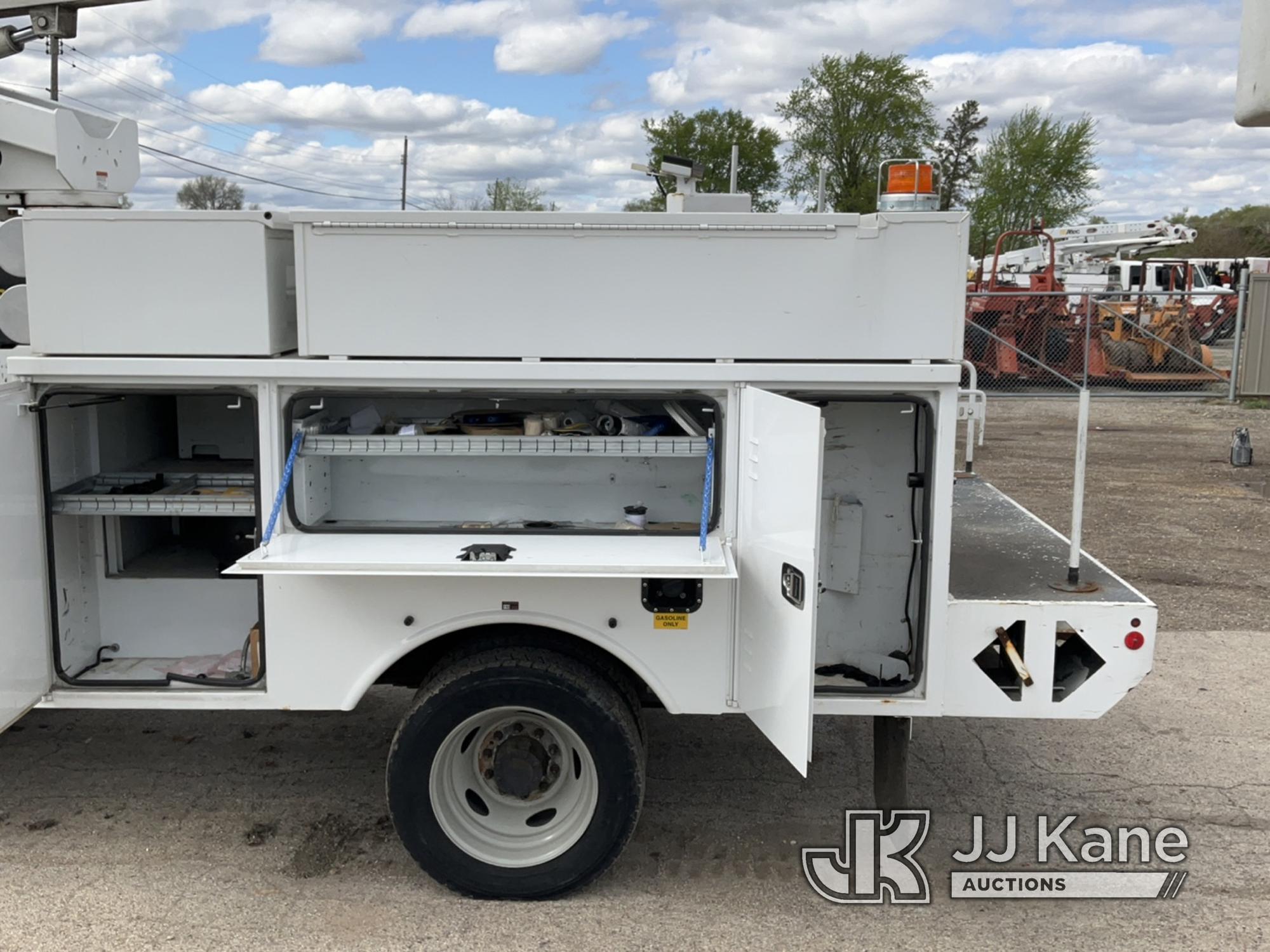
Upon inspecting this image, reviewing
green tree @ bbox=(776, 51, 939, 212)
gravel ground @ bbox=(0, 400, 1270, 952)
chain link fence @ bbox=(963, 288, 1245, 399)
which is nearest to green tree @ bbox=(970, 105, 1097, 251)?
green tree @ bbox=(776, 51, 939, 212)

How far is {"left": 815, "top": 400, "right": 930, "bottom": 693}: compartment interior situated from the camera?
153 inches

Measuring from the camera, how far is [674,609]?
373 centimetres

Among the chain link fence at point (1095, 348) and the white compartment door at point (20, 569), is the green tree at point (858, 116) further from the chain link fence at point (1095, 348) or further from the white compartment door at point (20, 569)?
the white compartment door at point (20, 569)

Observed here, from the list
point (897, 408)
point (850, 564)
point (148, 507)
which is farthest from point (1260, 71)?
point (148, 507)

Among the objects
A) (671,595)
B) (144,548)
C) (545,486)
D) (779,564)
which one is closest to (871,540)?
(779,564)

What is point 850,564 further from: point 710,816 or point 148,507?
point 148,507

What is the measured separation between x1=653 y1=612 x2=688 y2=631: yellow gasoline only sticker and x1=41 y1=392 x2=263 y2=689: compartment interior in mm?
1333

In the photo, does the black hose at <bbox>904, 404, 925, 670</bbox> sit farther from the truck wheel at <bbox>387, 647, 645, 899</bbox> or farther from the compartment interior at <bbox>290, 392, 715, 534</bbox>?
the truck wheel at <bbox>387, 647, 645, 899</bbox>

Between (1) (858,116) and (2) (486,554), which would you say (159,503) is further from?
(1) (858,116)

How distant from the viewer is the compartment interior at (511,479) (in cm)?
394

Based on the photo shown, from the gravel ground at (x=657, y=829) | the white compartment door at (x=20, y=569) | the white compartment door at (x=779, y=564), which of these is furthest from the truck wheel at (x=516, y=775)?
the white compartment door at (x=20, y=569)

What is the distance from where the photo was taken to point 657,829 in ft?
14.4

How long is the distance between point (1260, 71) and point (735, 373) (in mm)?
1715

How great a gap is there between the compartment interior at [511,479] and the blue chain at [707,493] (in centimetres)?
19
